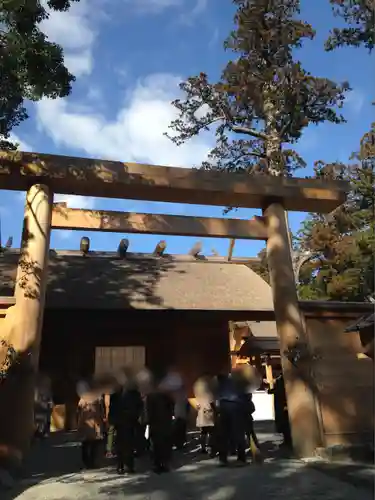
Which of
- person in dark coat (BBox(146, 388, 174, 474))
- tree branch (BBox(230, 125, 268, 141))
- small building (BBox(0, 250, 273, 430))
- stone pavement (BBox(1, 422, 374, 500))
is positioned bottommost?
stone pavement (BBox(1, 422, 374, 500))

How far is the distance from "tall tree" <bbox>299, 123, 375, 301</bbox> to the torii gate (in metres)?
8.97

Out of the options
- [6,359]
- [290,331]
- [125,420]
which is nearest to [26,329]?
[6,359]

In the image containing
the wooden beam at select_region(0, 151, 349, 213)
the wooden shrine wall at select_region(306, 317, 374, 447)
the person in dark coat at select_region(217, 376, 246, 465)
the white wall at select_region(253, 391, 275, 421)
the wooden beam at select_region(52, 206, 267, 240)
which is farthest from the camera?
the white wall at select_region(253, 391, 275, 421)

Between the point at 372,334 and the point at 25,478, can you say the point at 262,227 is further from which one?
the point at 25,478

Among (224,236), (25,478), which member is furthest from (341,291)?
(25,478)

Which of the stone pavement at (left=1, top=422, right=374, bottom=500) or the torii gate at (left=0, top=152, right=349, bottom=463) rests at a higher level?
the torii gate at (left=0, top=152, right=349, bottom=463)

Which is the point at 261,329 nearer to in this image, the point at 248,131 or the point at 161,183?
the point at 248,131

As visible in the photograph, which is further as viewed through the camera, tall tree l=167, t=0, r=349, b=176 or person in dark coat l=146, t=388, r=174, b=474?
tall tree l=167, t=0, r=349, b=176

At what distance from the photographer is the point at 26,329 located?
6.27 metres

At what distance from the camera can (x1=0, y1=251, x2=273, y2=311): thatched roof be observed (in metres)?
11.0

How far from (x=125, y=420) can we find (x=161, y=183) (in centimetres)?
396

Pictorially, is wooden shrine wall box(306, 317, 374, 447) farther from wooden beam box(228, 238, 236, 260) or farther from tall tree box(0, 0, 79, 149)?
wooden beam box(228, 238, 236, 260)

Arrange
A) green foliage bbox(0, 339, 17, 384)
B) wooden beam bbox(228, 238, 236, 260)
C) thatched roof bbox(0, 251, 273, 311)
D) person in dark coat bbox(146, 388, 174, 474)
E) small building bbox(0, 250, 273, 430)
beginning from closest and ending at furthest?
green foliage bbox(0, 339, 17, 384) < person in dark coat bbox(146, 388, 174, 474) < thatched roof bbox(0, 251, 273, 311) < small building bbox(0, 250, 273, 430) < wooden beam bbox(228, 238, 236, 260)

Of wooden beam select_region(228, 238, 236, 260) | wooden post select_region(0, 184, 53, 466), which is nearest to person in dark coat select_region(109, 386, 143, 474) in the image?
wooden post select_region(0, 184, 53, 466)
